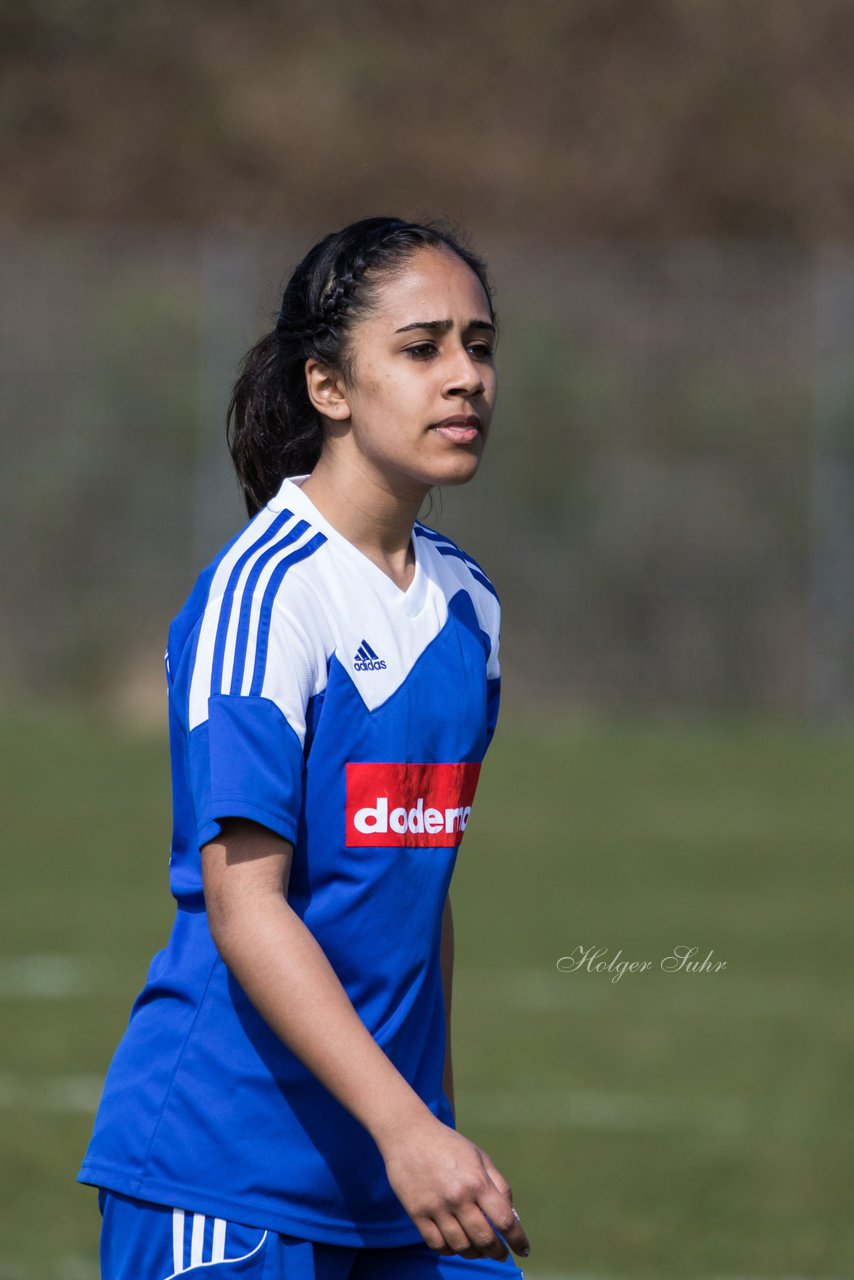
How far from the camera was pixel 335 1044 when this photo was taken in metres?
2.21

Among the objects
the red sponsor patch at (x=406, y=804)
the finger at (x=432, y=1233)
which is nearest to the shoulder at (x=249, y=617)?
the red sponsor patch at (x=406, y=804)

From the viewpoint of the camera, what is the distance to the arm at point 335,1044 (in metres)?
2.12

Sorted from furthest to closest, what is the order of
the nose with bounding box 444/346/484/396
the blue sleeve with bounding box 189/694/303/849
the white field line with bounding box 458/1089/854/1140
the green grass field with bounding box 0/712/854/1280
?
the white field line with bounding box 458/1089/854/1140 < the green grass field with bounding box 0/712/854/1280 < the nose with bounding box 444/346/484/396 < the blue sleeve with bounding box 189/694/303/849

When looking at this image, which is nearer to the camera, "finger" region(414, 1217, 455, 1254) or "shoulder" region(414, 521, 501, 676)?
"finger" region(414, 1217, 455, 1254)

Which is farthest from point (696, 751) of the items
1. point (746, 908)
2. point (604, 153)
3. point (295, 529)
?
point (295, 529)

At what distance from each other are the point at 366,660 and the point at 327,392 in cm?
38

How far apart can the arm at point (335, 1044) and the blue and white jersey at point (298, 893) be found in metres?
0.07

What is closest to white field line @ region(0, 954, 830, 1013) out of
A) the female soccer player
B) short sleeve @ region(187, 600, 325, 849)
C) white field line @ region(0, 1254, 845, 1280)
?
white field line @ region(0, 1254, 845, 1280)

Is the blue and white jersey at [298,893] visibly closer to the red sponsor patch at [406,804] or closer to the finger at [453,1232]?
the red sponsor patch at [406,804]

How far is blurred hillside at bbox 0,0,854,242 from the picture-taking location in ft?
69.3

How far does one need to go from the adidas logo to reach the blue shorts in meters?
0.66

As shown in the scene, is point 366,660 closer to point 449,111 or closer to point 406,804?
point 406,804
